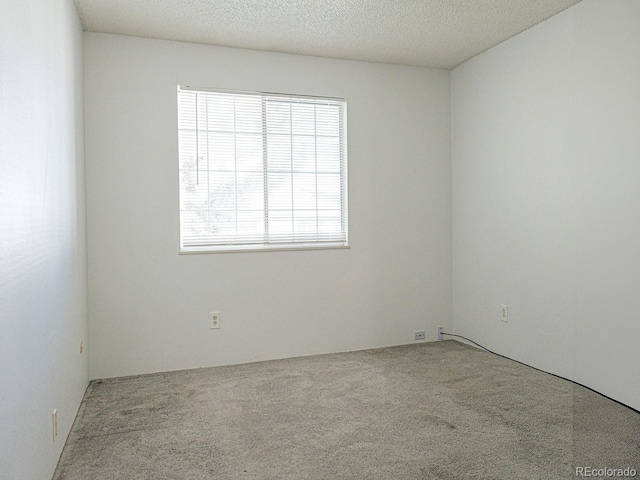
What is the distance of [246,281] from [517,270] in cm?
210

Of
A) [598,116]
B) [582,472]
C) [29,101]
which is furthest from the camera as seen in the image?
[598,116]

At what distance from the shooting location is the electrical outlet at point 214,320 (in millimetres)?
3918

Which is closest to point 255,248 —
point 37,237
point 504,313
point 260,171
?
point 260,171

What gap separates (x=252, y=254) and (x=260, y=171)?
68cm

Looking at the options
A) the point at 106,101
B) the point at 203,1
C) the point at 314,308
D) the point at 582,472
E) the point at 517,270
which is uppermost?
the point at 203,1

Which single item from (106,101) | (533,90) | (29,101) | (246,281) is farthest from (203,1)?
(533,90)

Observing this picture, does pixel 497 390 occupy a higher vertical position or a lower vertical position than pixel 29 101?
lower

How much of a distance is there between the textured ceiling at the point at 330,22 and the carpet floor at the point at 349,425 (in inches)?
97.4

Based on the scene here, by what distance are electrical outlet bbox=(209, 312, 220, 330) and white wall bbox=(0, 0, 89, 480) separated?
1.04 m

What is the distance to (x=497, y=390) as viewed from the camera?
3.24 m

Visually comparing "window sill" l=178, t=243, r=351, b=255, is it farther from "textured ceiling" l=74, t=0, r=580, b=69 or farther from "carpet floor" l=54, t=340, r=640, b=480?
"textured ceiling" l=74, t=0, r=580, b=69

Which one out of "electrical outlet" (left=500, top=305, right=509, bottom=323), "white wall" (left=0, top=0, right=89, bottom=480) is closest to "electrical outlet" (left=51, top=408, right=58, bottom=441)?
"white wall" (left=0, top=0, right=89, bottom=480)

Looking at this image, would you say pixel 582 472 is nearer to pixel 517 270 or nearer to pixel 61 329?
pixel 517 270

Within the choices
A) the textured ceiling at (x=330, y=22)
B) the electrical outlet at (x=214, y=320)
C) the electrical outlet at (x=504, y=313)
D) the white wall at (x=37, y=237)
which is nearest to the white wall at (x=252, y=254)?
the electrical outlet at (x=214, y=320)
